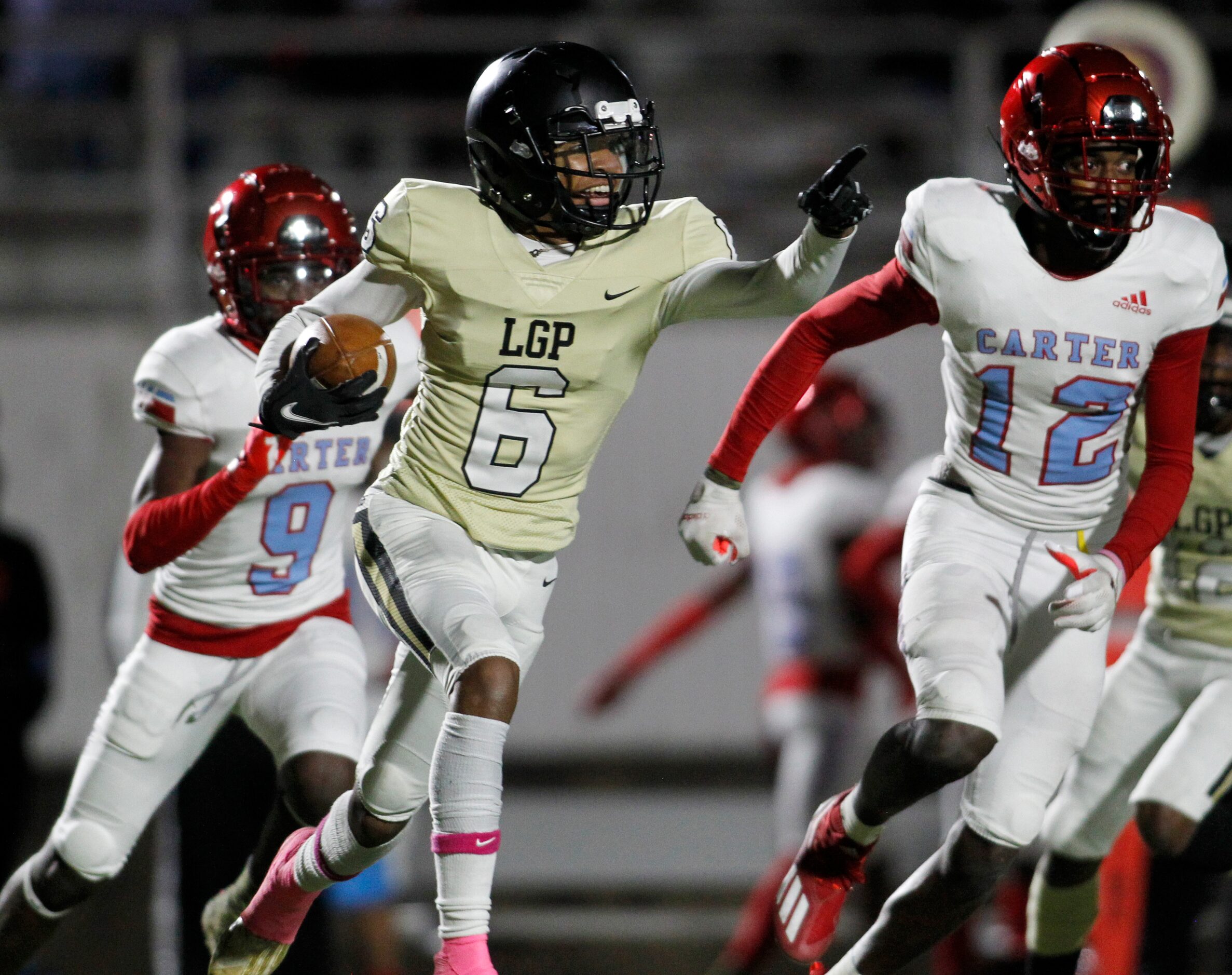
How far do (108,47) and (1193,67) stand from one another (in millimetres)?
4739

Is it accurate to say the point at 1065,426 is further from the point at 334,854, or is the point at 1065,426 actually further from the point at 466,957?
the point at 334,854

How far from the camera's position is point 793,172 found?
835 centimetres

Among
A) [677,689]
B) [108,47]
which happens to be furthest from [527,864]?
[108,47]

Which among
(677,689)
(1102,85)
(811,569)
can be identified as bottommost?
(677,689)

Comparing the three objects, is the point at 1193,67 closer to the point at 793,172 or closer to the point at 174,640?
the point at 793,172

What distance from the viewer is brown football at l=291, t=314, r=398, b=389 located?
320 cm

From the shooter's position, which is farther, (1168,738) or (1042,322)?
(1168,738)

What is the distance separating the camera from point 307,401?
10.5ft

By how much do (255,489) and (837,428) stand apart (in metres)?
2.95

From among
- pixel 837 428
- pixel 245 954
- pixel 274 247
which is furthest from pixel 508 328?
pixel 837 428

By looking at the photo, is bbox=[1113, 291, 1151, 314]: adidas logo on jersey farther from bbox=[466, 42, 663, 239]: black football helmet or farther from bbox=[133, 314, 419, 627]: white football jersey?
bbox=[133, 314, 419, 627]: white football jersey

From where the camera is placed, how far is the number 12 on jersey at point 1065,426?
Result: 342 cm

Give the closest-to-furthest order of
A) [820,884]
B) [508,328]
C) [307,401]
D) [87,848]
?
[307,401] → [508,328] → [820,884] → [87,848]

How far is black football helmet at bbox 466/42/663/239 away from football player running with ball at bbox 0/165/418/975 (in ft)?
2.31
